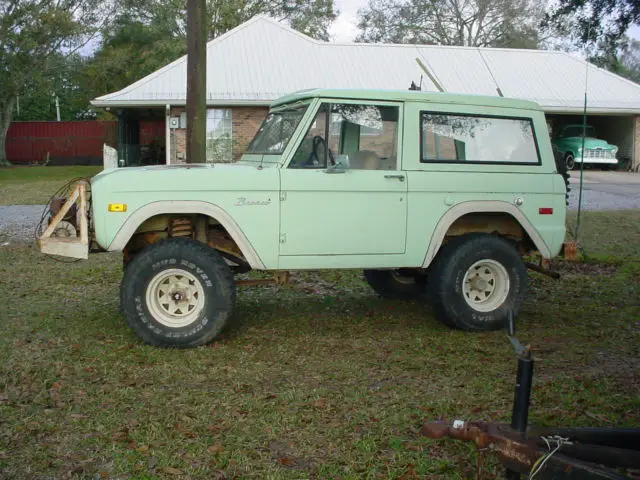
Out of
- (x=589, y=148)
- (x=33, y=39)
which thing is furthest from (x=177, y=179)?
(x=33, y=39)

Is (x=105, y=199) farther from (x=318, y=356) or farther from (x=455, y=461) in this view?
(x=455, y=461)

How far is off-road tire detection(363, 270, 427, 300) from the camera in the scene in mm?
8055

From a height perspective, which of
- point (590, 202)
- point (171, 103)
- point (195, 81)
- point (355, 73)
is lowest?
point (590, 202)

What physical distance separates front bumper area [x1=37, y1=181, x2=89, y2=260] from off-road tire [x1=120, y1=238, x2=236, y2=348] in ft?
1.45

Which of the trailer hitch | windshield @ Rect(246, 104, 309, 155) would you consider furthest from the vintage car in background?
the trailer hitch

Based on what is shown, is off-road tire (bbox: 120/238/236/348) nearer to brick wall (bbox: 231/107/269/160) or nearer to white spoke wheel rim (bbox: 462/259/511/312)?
white spoke wheel rim (bbox: 462/259/511/312)

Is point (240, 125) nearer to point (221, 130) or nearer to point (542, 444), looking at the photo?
point (221, 130)

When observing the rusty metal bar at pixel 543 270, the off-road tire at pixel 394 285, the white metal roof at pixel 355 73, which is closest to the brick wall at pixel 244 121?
the white metal roof at pixel 355 73

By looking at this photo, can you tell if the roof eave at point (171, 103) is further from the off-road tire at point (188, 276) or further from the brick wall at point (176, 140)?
the off-road tire at point (188, 276)

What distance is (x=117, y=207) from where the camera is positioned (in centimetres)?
600

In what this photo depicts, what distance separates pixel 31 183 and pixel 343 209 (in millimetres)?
22078

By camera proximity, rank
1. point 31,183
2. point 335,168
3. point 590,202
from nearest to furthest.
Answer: point 335,168
point 590,202
point 31,183

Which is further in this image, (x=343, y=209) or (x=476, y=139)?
(x=476, y=139)

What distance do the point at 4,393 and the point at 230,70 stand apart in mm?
22653
